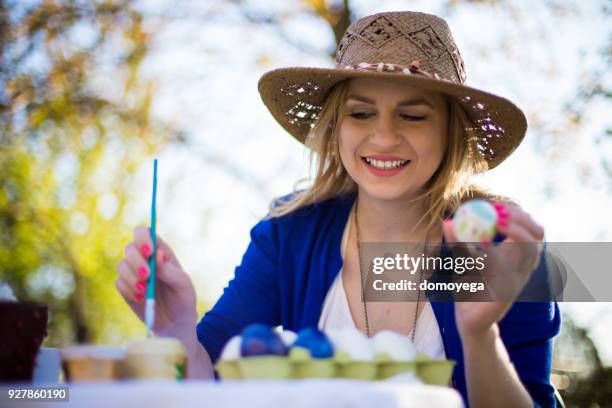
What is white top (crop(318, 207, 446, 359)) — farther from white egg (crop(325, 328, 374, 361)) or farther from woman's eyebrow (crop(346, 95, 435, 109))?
white egg (crop(325, 328, 374, 361))

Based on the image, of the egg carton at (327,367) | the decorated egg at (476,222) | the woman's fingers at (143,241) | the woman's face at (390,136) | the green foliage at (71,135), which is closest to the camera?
the egg carton at (327,367)

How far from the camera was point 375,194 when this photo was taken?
2.14 metres

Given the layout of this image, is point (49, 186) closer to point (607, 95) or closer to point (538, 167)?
point (538, 167)

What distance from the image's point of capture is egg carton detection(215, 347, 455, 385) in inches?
45.5

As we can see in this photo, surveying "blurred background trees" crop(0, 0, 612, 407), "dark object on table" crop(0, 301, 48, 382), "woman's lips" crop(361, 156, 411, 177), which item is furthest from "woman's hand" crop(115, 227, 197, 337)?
"blurred background trees" crop(0, 0, 612, 407)

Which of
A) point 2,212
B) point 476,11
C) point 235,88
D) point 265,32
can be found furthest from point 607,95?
point 2,212

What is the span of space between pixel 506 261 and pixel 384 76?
2.52 feet

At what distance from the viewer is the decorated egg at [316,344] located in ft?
3.92

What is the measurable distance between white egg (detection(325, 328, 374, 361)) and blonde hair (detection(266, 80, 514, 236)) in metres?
0.99

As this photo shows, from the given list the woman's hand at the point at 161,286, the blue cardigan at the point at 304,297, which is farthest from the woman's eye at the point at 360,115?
the woman's hand at the point at 161,286

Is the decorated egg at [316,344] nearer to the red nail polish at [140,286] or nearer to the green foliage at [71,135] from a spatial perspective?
the red nail polish at [140,286]

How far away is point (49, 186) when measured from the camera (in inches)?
305

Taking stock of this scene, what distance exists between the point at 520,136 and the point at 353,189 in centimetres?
53

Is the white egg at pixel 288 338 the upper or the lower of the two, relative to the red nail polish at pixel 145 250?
lower
